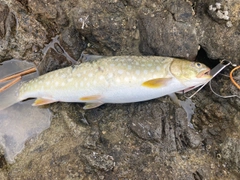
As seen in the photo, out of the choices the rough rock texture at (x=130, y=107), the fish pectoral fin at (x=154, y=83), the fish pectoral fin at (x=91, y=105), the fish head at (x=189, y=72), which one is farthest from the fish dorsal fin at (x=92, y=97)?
the fish head at (x=189, y=72)

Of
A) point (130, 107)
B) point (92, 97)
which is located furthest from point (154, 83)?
point (92, 97)

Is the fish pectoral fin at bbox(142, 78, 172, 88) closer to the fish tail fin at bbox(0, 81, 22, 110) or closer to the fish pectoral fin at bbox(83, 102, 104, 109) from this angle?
the fish pectoral fin at bbox(83, 102, 104, 109)

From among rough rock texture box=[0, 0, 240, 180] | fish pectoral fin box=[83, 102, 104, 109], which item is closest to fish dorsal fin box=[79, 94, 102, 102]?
fish pectoral fin box=[83, 102, 104, 109]

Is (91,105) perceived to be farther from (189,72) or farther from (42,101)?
(189,72)

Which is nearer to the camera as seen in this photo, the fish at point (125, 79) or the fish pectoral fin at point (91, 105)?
the fish at point (125, 79)

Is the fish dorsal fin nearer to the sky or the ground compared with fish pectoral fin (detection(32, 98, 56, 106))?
nearer to the sky

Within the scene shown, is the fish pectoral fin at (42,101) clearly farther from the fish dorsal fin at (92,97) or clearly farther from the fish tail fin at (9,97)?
the fish dorsal fin at (92,97)

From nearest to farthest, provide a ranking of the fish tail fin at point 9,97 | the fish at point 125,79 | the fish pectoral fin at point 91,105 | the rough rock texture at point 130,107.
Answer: the rough rock texture at point 130,107
the fish at point 125,79
the fish pectoral fin at point 91,105
the fish tail fin at point 9,97
